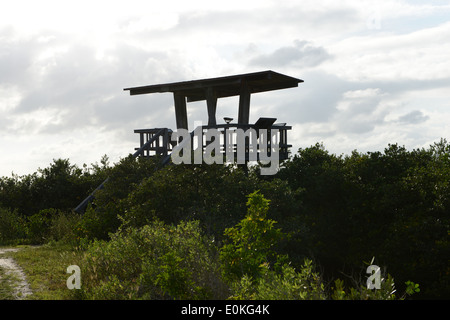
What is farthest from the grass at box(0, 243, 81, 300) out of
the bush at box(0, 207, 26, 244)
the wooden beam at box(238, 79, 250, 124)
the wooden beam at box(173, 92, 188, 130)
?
the wooden beam at box(238, 79, 250, 124)

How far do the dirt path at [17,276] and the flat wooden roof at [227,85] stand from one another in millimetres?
9997

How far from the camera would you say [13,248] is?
1730cm

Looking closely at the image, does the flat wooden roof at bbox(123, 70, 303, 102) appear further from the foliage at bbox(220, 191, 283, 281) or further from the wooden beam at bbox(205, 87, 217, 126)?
the foliage at bbox(220, 191, 283, 281)

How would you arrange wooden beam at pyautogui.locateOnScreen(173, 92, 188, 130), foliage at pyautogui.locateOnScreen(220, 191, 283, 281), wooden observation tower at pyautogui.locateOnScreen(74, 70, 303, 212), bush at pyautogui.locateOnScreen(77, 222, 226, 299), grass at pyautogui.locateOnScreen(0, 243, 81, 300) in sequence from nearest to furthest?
bush at pyautogui.locateOnScreen(77, 222, 226, 299) < foliage at pyautogui.locateOnScreen(220, 191, 283, 281) < grass at pyautogui.locateOnScreen(0, 243, 81, 300) < wooden observation tower at pyautogui.locateOnScreen(74, 70, 303, 212) < wooden beam at pyautogui.locateOnScreen(173, 92, 188, 130)

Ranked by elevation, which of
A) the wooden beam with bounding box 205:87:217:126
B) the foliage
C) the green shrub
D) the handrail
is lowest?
the green shrub

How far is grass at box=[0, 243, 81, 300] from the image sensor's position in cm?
1002

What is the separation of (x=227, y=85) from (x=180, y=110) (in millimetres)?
3687

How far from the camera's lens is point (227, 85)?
65.7 ft

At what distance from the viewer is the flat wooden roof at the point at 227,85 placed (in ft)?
62.7

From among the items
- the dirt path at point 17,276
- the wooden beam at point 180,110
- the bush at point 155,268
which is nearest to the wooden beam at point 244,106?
the wooden beam at point 180,110

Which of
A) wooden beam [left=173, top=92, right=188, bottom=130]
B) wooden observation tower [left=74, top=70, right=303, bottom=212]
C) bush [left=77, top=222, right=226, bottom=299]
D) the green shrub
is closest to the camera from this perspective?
the green shrub

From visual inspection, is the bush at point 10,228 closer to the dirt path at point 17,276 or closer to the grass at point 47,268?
the grass at point 47,268

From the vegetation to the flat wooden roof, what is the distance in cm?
347
